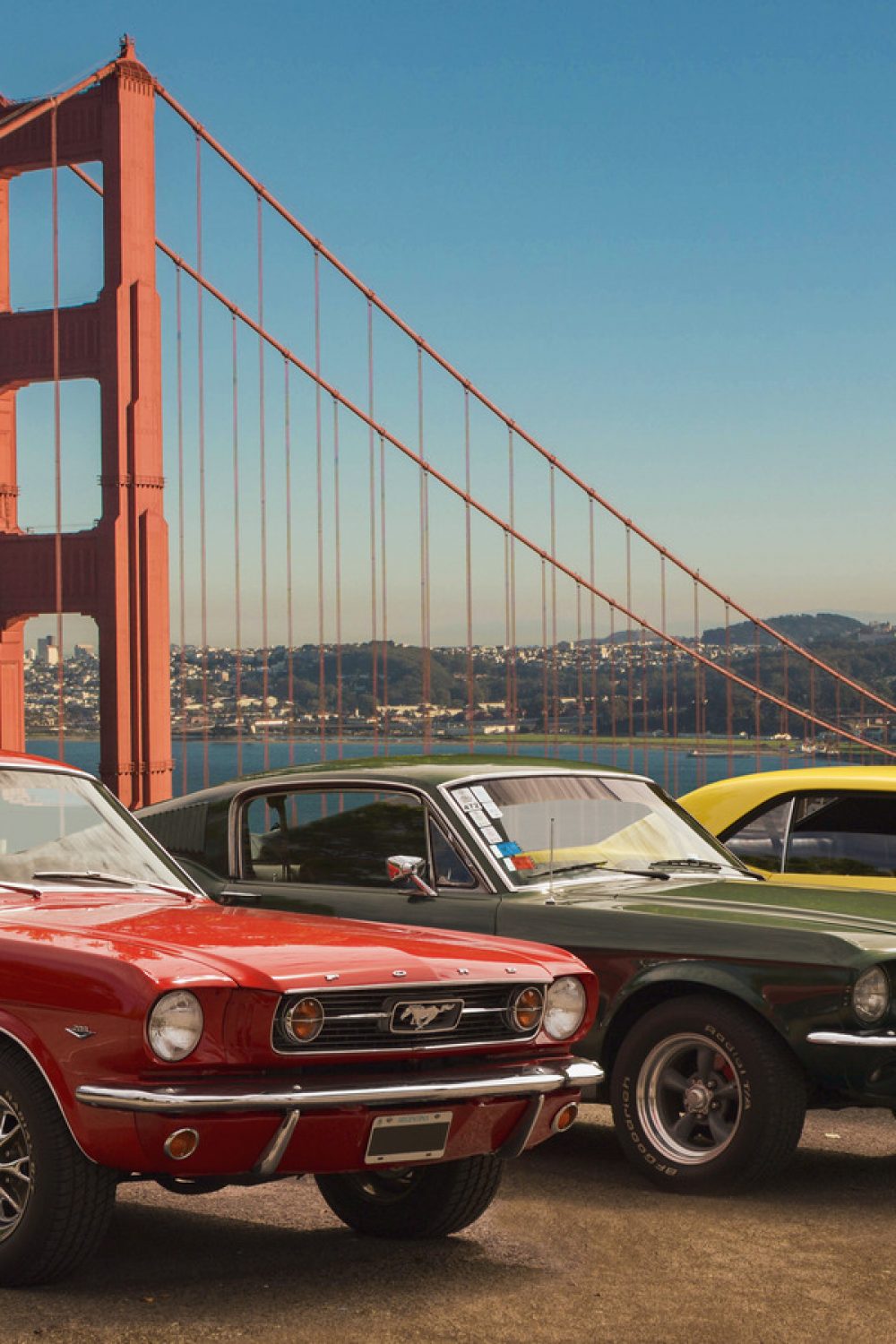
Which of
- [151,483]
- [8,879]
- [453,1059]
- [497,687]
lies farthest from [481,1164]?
[497,687]

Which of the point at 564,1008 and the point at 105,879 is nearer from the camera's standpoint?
the point at 564,1008

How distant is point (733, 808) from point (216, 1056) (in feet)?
14.6

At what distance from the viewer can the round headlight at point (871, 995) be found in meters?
5.61

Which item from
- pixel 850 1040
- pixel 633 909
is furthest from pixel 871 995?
pixel 633 909

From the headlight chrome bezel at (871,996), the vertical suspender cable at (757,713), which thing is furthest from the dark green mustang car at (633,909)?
the vertical suspender cable at (757,713)

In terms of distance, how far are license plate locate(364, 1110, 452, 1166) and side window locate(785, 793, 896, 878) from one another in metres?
3.83

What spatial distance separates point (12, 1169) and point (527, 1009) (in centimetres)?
135

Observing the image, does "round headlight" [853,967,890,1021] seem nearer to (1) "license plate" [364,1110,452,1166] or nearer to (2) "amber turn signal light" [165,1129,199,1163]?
(1) "license plate" [364,1110,452,1166]

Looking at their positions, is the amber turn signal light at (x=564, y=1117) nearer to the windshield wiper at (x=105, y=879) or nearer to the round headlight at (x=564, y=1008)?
the round headlight at (x=564, y=1008)

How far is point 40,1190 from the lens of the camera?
4125 millimetres

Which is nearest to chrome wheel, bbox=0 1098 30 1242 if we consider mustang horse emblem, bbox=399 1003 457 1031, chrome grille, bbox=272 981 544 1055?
chrome grille, bbox=272 981 544 1055

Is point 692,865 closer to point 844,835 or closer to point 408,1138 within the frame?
point 844,835

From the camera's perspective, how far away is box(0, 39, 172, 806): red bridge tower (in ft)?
73.2

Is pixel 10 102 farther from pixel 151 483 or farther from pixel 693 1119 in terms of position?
pixel 693 1119
